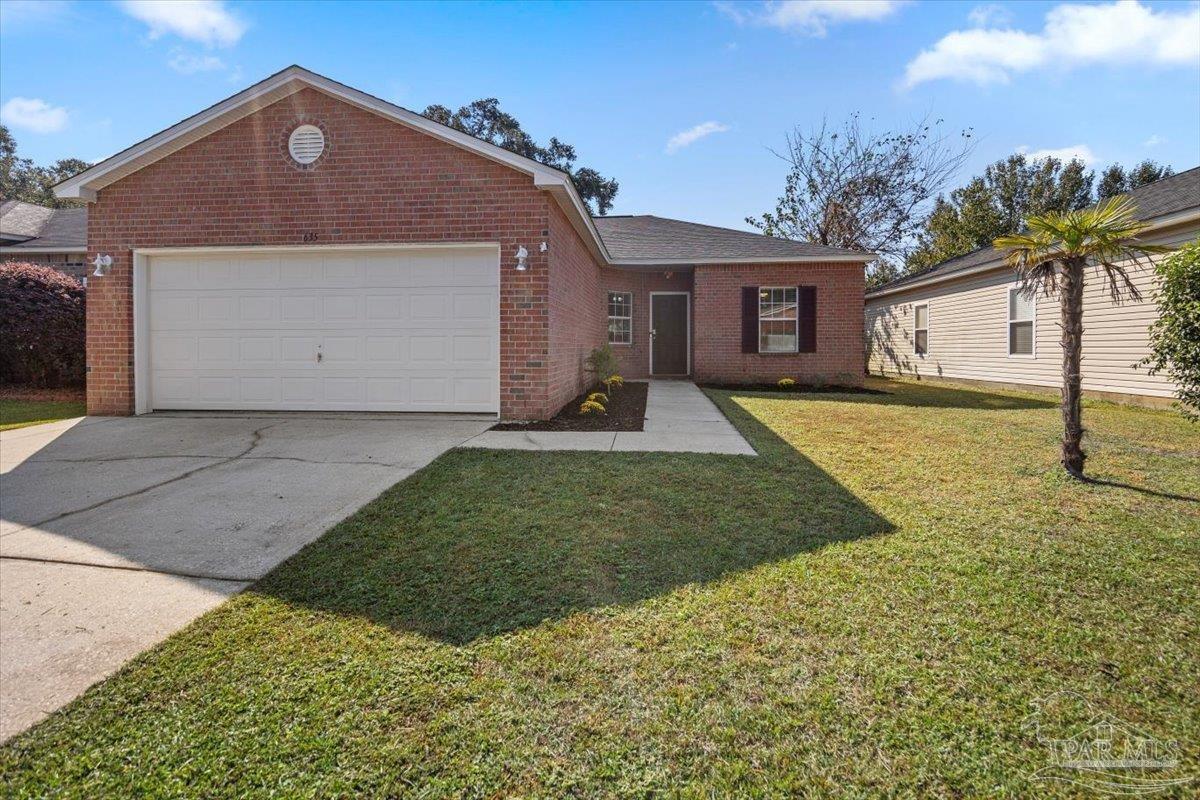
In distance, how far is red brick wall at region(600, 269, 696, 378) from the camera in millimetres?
13820

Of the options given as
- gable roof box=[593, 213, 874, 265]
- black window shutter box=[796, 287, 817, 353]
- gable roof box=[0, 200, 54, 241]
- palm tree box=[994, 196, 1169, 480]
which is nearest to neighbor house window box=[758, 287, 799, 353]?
black window shutter box=[796, 287, 817, 353]

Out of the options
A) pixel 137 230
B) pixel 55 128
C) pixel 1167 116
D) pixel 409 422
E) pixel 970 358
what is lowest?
pixel 409 422

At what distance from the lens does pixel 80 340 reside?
33.7ft

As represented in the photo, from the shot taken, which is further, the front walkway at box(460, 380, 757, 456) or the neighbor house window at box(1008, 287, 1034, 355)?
the neighbor house window at box(1008, 287, 1034, 355)

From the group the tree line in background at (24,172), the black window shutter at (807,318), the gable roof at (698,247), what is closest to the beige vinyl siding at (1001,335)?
the gable roof at (698,247)

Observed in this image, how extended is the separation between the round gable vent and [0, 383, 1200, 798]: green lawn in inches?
216

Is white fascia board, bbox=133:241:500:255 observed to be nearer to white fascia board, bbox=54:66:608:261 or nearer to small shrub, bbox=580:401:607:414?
white fascia board, bbox=54:66:608:261

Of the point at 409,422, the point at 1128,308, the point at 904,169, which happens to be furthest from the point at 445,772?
the point at 904,169

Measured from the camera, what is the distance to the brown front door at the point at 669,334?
14055 mm

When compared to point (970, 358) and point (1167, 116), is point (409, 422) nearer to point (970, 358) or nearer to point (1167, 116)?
point (970, 358)

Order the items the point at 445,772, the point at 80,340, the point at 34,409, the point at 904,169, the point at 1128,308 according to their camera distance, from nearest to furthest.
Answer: the point at 445,772 < the point at 34,409 < the point at 1128,308 < the point at 80,340 < the point at 904,169

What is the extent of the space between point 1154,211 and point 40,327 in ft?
62.2

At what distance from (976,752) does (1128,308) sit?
1167 centimetres

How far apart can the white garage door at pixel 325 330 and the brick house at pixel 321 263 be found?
2cm
